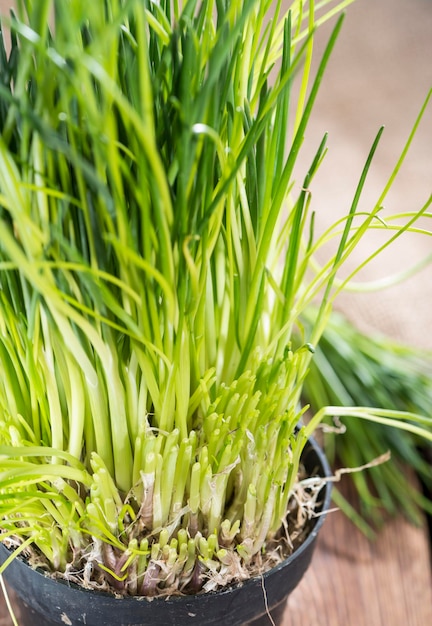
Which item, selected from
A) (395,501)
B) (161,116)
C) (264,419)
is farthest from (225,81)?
(395,501)

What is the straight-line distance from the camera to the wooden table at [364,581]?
1.58 feet

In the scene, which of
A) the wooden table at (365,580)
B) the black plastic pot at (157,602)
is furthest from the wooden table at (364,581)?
the black plastic pot at (157,602)

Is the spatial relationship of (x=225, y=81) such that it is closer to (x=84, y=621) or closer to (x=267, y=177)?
(x=267, y=177)

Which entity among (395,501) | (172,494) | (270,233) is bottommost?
(395,501)

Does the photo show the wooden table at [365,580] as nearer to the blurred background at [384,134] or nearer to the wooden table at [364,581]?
the wooden table at [364,581]

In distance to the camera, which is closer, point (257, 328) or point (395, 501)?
point (257, 328)

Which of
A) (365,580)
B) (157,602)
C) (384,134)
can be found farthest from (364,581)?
(384,134)

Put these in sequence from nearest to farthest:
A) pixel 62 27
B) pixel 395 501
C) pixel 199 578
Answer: pixel 62 27, pixel 199 578, pixel 395 501

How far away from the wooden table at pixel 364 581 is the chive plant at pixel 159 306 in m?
0.18

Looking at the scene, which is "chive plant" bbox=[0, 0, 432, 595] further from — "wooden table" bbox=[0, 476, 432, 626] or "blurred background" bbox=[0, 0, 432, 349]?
"blurred background" bbox=[0, 0, 432, 349]

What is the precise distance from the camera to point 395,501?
57 cm

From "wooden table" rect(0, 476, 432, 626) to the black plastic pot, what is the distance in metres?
0.16

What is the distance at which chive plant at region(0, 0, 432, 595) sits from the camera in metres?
0.23

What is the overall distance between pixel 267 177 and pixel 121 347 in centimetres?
9
